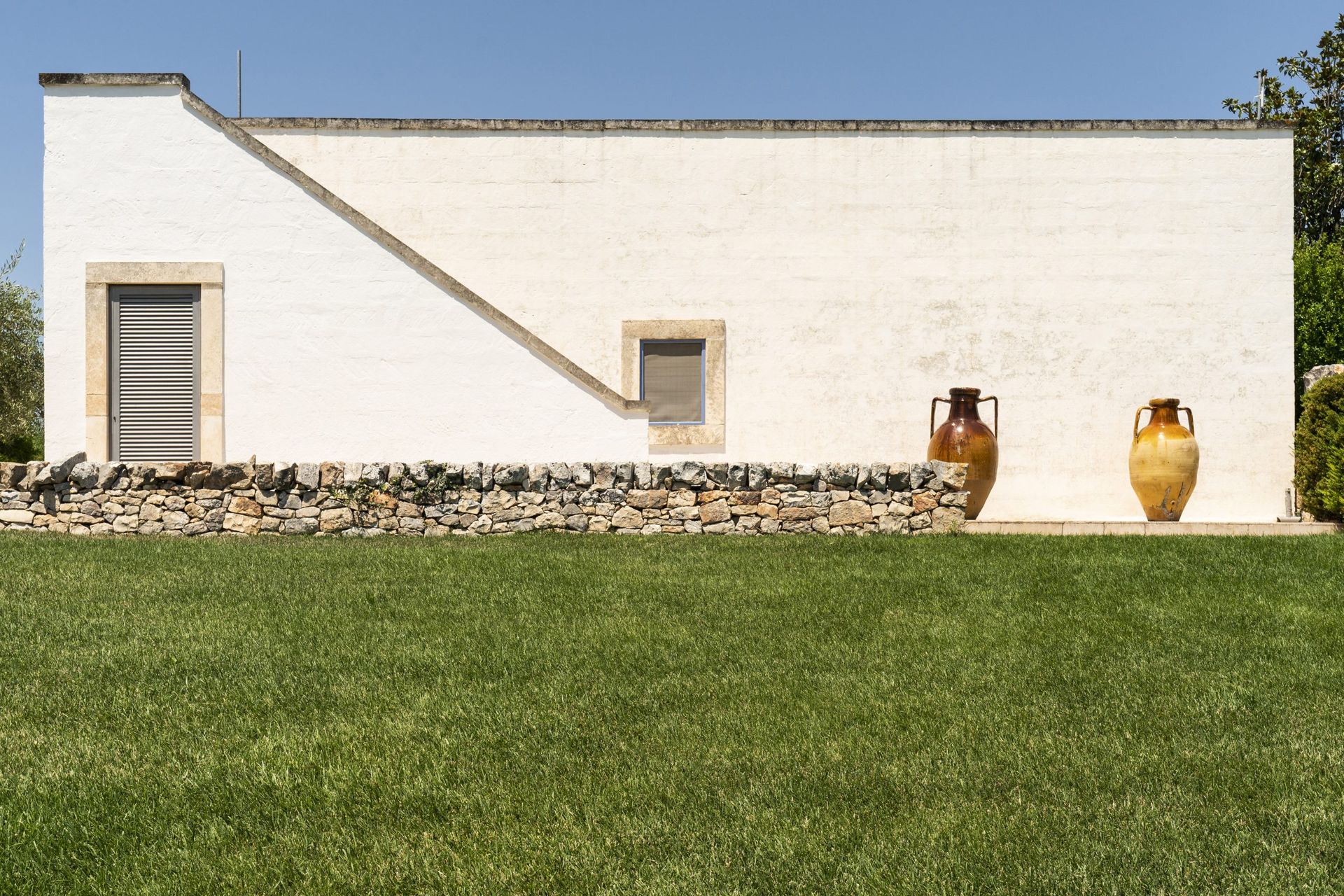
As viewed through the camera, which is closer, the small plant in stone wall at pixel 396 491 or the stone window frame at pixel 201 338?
the small plant in stone wall at pixel 396 491

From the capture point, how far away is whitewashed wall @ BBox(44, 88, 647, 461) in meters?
10.7

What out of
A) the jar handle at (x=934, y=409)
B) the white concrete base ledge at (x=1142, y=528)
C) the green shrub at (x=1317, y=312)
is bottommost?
the white concrete base ledge at (x=1142, y=528)

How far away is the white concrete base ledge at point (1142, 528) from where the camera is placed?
1028 cm

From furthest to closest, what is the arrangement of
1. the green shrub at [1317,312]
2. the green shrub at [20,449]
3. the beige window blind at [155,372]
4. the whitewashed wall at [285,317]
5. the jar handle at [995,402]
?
the green shrub at [20,449], the green shrub at [1317,312], the jar handle at [995,402], the beige window blind at [155,372], the whitewashed wall at [285,317]

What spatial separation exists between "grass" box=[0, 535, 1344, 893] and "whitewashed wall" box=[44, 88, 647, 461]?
10.7ft

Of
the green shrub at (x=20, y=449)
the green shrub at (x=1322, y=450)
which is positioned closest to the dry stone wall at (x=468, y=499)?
the green shrub at (x=1322, y=450)

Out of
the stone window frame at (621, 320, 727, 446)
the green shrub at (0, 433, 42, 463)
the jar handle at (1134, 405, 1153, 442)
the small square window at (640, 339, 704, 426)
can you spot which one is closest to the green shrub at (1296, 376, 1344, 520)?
the jar handle at (1134, 405, 1153, 442)

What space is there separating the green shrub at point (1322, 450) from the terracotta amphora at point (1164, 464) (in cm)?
117

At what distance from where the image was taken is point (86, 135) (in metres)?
11.0

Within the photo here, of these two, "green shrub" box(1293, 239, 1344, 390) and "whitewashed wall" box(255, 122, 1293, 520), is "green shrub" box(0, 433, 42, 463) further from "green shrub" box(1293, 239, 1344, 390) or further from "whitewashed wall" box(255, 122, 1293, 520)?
"green shrub" box(1293, 239, 1344, 390)

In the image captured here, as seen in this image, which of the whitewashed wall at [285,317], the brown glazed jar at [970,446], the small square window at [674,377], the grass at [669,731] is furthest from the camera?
the small square window at [674,377]

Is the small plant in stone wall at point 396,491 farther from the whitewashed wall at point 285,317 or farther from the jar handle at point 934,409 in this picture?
the jar handle at point 934,409

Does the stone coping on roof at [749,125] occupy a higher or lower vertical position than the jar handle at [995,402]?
higher

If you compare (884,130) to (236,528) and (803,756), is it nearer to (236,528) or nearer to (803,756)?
(236,528)
